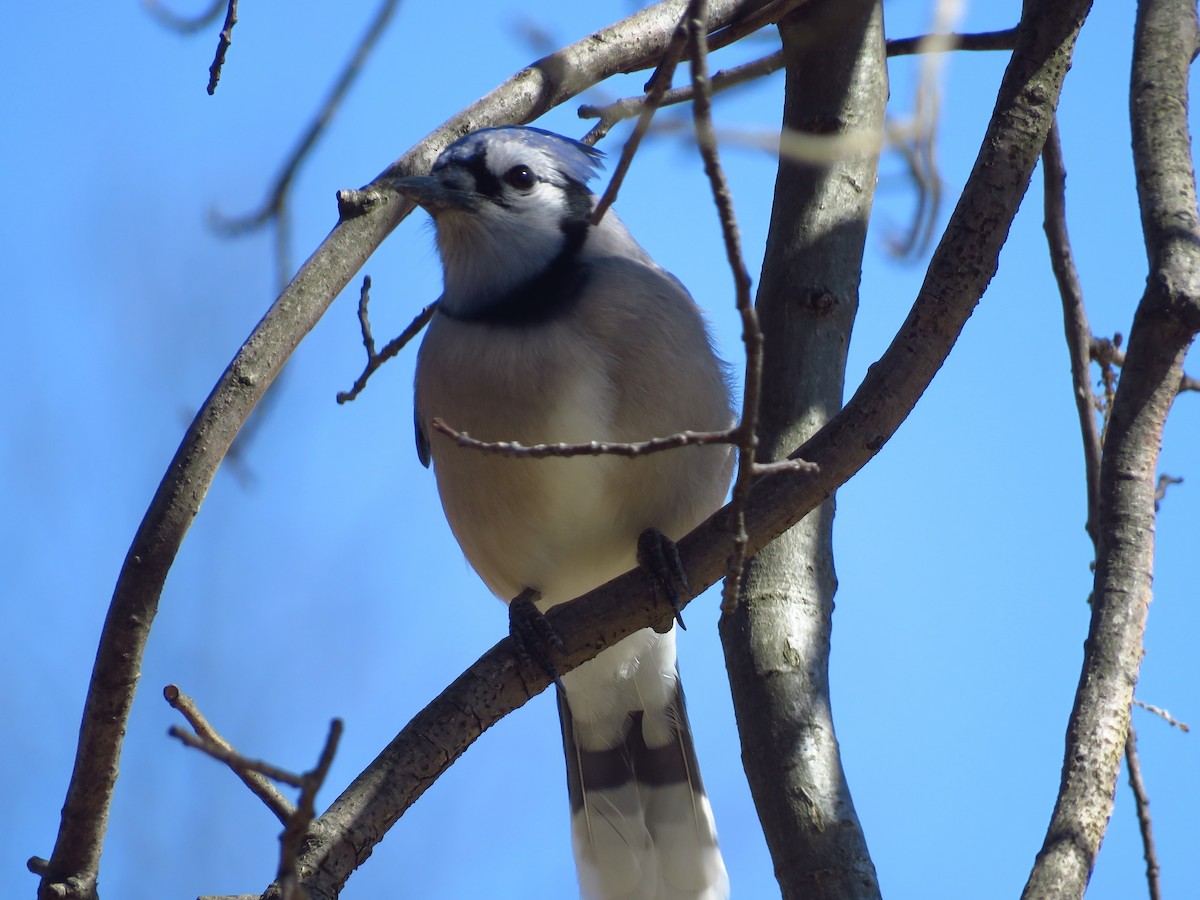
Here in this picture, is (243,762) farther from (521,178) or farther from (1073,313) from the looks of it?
(1073,313)

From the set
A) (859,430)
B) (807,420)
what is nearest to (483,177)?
(807,420)

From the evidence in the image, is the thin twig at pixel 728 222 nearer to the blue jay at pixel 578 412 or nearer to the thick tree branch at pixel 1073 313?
the blue jay at pixel 578 412

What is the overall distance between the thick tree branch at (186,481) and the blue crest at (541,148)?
3 centimetres

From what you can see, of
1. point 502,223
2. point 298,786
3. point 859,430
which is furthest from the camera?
point 502,223

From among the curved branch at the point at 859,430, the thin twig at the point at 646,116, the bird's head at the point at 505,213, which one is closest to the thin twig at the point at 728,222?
the thin twig at the point at 646,116

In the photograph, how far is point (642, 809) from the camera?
3.09 metres

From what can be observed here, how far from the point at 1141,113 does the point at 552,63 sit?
119cm

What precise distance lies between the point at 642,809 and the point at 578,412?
1.10m

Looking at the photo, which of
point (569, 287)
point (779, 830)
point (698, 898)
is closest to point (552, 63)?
point (569, 287)

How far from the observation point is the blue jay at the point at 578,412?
2600 millimetres

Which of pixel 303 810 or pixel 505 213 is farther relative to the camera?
pixel 505 213

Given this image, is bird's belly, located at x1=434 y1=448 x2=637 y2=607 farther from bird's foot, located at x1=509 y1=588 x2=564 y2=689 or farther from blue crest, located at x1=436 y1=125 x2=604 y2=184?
blue crest, located at x1=436 y1=125 x2=604 y2=184

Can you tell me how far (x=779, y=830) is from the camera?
2291 mm

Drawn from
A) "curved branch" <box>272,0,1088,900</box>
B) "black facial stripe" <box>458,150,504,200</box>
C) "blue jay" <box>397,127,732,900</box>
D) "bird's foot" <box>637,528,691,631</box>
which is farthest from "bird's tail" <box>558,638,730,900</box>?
"black facial stripe" <box>458,150,504,200</box>
